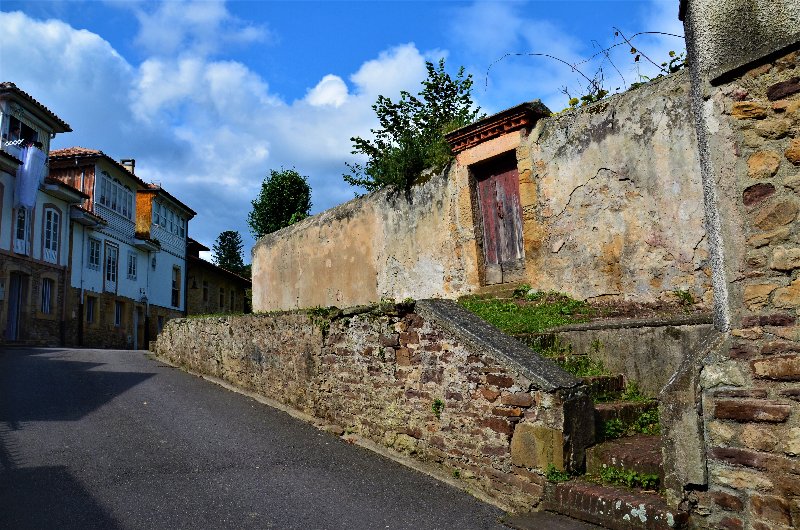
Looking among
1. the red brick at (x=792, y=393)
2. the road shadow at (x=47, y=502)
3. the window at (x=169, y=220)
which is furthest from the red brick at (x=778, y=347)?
the window at (x=169, y=220)

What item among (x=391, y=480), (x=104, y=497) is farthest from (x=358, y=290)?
(x=104, y=497)

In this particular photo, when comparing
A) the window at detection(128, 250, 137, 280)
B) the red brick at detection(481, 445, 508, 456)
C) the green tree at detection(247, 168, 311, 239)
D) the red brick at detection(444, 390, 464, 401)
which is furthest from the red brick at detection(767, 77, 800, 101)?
the window at detection(128, 250, 137, 280)

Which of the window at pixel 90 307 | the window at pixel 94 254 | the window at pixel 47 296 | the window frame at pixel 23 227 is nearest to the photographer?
the window frame at pixel 23 227

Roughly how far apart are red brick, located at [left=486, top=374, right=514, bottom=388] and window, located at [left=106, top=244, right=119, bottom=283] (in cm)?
2312

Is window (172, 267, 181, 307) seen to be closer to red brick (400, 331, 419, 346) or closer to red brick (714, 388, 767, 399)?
red brick (400, 331, 419, 346)

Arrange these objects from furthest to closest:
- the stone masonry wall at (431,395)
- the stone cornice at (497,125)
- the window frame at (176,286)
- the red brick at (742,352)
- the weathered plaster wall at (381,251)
A: the window frame at (176,286)
the weathered plaster wall at (381,251)
the stone cornice at (497,125)
the stone masonry wall at (431,395)
the red brick at (742,352)

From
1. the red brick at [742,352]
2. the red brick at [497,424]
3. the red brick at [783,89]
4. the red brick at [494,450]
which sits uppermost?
the red brick at [783,89]

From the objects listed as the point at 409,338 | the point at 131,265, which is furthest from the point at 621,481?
the point at 131,265

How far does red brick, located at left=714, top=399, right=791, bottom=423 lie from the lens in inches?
→ 114

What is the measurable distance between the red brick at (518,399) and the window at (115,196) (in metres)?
23.3

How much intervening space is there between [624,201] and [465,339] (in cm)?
336

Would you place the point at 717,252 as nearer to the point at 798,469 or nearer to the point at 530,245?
the point at 798,469

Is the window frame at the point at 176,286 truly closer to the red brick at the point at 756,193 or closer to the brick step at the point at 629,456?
the brick step at the point at 629,456

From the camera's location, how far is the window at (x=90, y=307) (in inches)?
879
